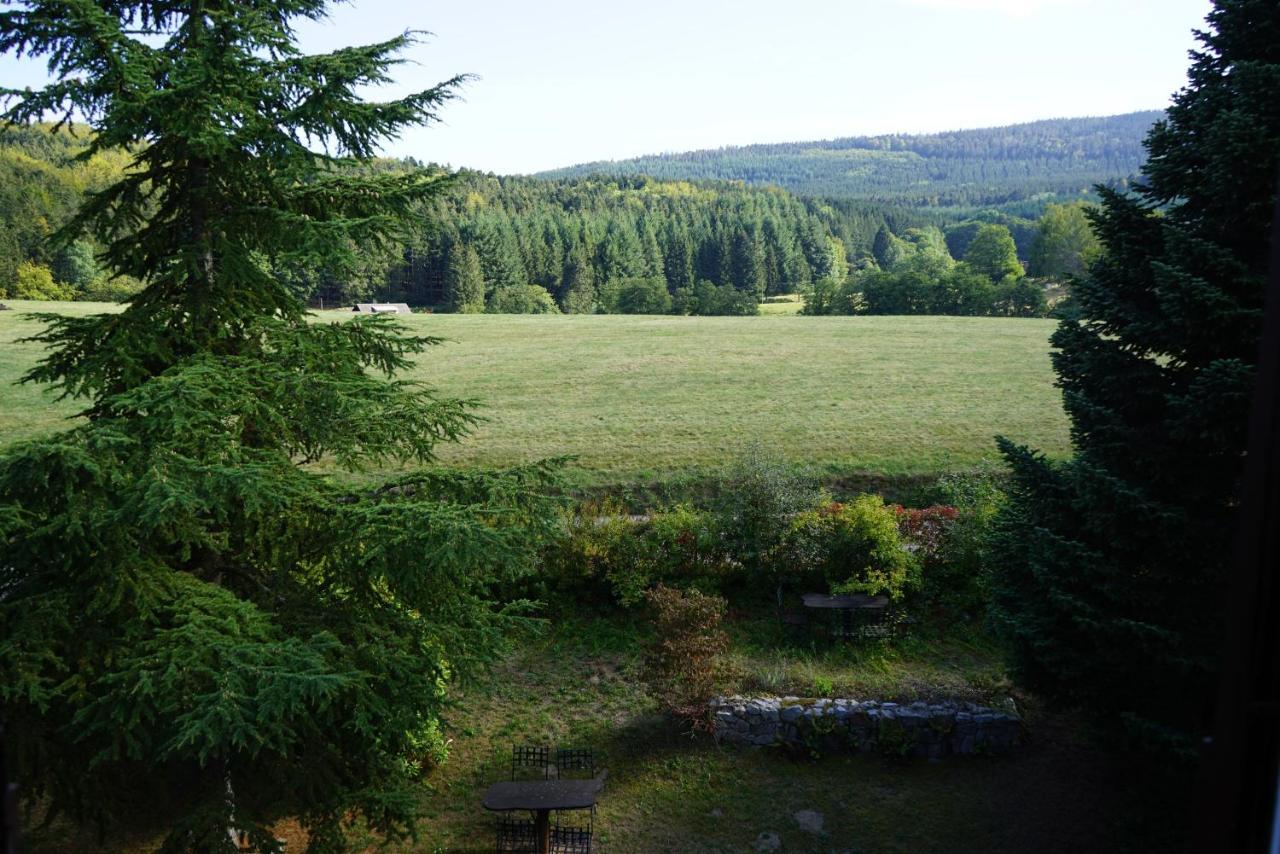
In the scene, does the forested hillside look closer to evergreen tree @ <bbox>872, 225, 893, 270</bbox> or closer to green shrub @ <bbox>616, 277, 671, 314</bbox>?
evergreen tree @ <bbox>872, 225, 893, 270</bbox>

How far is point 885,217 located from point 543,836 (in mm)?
135408

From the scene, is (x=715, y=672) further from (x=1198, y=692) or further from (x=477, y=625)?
(x=1198, y=692)

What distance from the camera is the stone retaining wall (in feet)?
38.9

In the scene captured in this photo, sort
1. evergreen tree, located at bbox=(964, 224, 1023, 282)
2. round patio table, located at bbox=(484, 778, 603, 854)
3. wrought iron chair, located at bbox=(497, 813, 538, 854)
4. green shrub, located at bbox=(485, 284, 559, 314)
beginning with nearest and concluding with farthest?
round patio table, located at bbox=(484, 778, 603, 854), wrought iron chair, located at bbox=(497, 813, 538, 854), evergreen tree, located at bbox=(964, 224, 1023, 282), green shrub, located at bbox=(485, 284, 559, 314)

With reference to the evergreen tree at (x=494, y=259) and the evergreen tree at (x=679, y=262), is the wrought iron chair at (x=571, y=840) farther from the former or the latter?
the evergreen tree at (x=679, y=262)

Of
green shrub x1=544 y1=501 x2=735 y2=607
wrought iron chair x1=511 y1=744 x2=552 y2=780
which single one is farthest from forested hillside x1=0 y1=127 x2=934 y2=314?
wrought iron chair x1=511 y1=744 x2=552 y2=780

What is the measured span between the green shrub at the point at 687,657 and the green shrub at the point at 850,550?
4.13 m

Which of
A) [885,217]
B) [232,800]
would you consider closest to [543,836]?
[232,800]

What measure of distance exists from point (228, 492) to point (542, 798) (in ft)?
17.4

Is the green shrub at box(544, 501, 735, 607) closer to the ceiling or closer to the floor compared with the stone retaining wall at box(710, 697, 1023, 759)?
closer to the ceiling

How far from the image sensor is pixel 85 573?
22.4 ft

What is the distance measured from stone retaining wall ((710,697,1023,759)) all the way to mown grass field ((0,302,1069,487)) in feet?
27.2

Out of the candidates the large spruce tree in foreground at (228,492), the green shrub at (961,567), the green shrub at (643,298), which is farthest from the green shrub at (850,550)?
the green shrub at (643,298)

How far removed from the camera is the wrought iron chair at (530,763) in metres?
11.5
